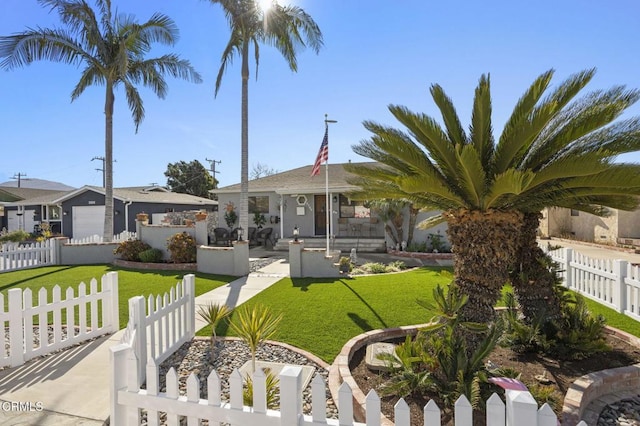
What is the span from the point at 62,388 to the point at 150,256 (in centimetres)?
923

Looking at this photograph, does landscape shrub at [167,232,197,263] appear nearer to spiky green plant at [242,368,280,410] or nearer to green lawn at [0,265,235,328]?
green lawn at [0,265,235,328]

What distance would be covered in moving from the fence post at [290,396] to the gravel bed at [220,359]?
5.52 feet

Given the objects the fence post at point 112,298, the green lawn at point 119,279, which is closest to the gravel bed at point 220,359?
the fence post at point 112,298

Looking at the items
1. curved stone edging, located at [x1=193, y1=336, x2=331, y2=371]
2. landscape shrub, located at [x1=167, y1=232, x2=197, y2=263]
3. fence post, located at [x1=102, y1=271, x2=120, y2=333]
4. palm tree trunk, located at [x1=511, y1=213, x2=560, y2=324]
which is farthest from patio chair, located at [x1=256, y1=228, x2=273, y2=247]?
palm tree trunk, located at [x1=511, y1=213, x2=560, y2=324]

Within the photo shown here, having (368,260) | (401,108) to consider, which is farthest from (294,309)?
(368,260)

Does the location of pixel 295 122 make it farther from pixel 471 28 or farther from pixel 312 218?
pixel 471 28

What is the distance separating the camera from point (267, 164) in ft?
154

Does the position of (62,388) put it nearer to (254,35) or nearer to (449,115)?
(449,115)

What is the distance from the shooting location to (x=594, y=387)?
3.71m

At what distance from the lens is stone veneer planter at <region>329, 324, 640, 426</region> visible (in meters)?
→ 3.22

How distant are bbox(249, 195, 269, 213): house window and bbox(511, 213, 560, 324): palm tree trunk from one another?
1582 cm

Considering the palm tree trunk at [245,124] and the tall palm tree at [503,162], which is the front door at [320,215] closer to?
the palm tree trunk at [245,124]

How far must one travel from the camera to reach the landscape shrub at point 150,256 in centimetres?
1227

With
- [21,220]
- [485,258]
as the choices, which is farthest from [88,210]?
[485,258]
